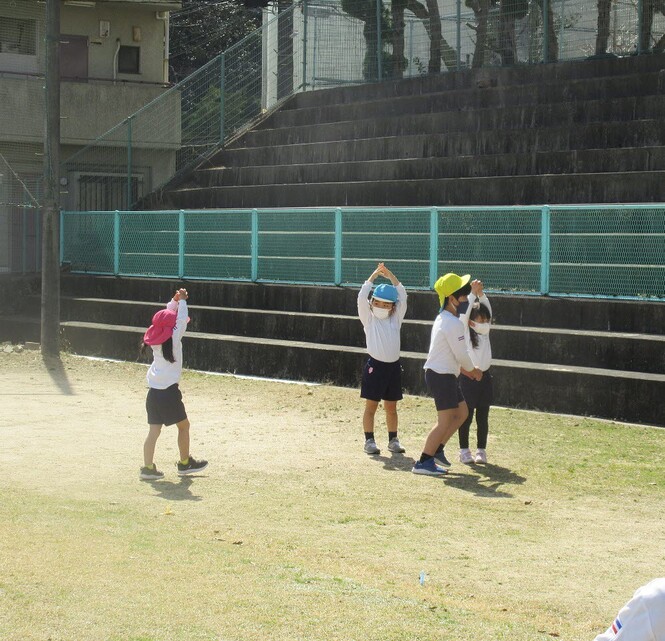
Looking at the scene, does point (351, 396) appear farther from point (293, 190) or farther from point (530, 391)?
point (293, 190)

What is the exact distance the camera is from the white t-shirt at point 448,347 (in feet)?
30.9

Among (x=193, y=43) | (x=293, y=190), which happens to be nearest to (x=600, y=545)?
(x=293, y=190)

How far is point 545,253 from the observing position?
1459cm

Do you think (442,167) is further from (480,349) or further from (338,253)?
(480,349)

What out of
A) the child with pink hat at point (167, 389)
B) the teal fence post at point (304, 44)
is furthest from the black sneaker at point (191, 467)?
the teal fence post at point (304, 44)

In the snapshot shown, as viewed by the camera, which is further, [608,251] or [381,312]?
[608,251]

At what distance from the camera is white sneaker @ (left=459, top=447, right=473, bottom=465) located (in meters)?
9.98

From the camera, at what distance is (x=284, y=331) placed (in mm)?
16641

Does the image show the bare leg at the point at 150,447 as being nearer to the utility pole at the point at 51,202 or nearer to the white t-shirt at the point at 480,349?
the white t-shirt at the point at 480,349

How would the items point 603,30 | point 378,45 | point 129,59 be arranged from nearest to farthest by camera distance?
point 603,30
point 378,45
point 129,59

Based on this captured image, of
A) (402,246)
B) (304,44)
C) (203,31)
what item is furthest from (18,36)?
(203,31)

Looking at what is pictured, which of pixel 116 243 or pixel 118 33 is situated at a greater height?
pixel 118 33

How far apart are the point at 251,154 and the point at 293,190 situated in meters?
2.72

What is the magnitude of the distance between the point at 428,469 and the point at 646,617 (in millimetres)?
6388
